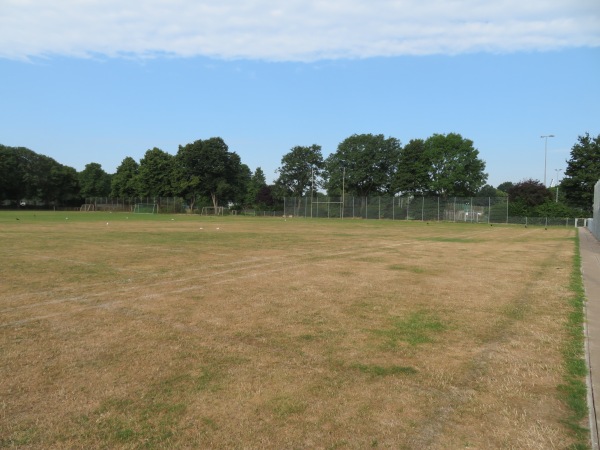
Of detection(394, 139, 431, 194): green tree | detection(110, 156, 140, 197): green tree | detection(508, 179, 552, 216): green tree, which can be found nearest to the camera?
detection(508, 179, 552, 216): green tree

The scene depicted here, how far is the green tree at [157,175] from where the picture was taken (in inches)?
3204

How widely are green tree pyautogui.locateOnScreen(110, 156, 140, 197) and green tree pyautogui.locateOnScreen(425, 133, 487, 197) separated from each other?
57.8 m

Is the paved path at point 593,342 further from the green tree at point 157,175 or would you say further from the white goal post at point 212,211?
the green tree at point 157,175

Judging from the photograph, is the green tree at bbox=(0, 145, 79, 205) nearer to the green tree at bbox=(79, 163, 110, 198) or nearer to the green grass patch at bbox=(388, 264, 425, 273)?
the green tree at bbox=(79, 163, 110, 198)

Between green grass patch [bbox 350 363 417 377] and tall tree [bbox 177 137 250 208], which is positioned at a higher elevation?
tall tree [bbox 177 137 250 208]

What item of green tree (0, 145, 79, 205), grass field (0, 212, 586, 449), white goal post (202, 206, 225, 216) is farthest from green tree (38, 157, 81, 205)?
grass field (0, 212, 586, 449)

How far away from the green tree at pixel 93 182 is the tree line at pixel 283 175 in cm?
22

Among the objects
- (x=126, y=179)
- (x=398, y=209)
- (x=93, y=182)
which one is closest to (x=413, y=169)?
(x=398, y=209)

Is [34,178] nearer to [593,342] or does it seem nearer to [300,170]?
[300,170]

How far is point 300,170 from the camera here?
306 ft

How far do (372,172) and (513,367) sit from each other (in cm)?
7838

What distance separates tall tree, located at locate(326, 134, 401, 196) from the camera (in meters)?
80.5

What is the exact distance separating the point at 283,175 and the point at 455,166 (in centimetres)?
3670

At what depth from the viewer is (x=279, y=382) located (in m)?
3.82
